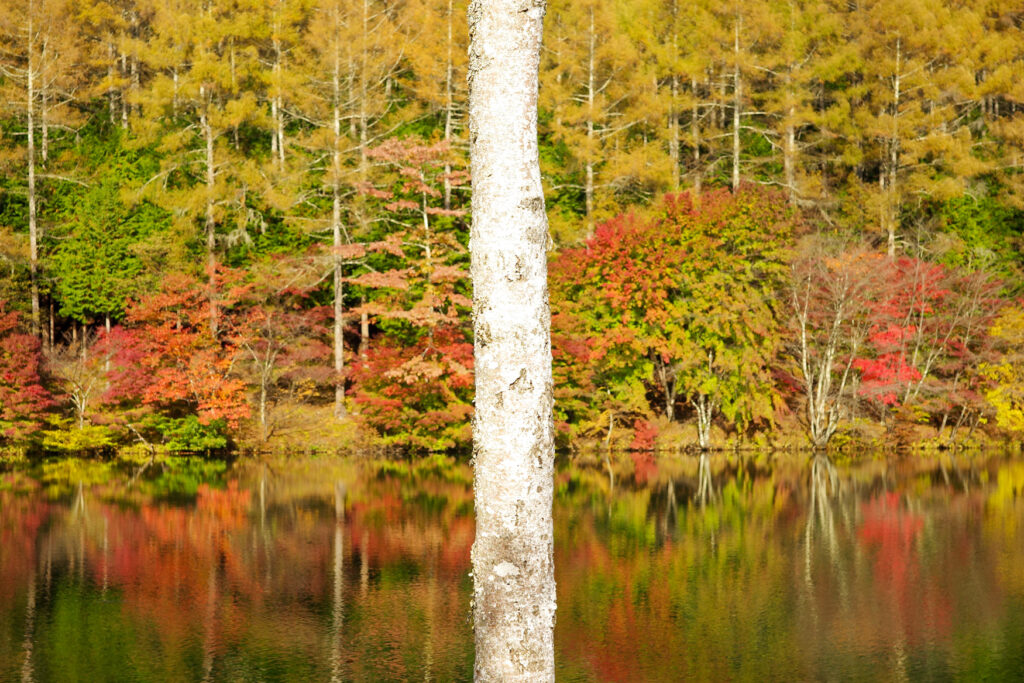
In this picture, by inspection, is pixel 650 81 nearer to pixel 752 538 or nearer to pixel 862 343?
pixel 862 343

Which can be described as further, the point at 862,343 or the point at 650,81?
the point at 650,81

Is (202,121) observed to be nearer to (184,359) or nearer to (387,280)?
(184,359)

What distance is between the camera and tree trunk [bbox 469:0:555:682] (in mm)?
3535

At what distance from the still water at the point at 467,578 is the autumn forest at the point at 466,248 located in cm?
562

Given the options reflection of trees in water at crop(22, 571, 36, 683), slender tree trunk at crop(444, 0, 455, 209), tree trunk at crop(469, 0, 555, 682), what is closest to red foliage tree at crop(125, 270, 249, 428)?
slender tree trunk at crop(444, 0, 455, 209)

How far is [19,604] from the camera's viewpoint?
36.8ft

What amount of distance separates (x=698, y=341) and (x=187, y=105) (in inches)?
751

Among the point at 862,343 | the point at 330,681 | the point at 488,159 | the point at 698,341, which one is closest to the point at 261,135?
the point at 698,341

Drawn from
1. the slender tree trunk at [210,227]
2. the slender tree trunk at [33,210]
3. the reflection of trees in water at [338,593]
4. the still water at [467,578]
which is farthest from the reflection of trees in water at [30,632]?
the slender tree trunk at [33,210]

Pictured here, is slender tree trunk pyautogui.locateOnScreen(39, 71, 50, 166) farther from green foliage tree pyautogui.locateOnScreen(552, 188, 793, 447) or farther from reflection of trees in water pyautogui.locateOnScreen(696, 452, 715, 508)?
reflection of trees in water pyautogui.locateOnScreen(696, 452, 715, 508)

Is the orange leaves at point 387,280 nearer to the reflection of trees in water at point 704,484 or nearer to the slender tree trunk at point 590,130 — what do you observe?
the slender tree trunk at point 590,130

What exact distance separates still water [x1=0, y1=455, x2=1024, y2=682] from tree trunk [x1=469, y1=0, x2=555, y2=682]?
5.33 meters

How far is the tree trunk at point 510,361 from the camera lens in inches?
139

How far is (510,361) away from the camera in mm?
3541
